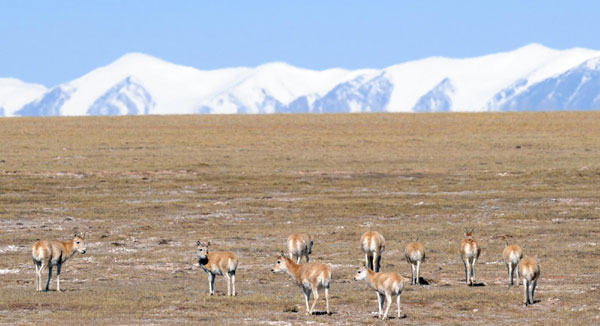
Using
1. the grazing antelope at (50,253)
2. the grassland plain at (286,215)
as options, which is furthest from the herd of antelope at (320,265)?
the grassland plain at (286,215)

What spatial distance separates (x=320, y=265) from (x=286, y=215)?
19.1 m

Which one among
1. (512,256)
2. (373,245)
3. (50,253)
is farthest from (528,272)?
(50,253)

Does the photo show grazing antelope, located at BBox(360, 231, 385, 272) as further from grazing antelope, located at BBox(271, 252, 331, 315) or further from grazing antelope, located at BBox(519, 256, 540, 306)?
grazing antelope, located at BBox(519, 256, 540, 306)

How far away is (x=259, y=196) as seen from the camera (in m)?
44.2

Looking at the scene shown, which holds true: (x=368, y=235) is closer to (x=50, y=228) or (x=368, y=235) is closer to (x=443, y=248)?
(x=443, y=248)

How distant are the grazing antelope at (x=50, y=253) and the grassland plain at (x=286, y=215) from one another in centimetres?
48

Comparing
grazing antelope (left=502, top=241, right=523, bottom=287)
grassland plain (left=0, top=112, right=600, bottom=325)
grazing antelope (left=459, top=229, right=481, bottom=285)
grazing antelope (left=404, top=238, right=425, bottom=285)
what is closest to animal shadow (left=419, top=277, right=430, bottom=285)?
grassland plain (left=0, top=112, right=600, bottom=325)

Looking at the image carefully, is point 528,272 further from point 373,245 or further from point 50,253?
point 50,253

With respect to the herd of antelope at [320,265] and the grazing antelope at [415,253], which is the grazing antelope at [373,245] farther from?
the grazing antelope at [415,253]

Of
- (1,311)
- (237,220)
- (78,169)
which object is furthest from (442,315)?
(78,169)

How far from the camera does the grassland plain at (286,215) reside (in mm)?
19875

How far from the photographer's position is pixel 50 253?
2147cm

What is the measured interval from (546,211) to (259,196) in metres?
13.0

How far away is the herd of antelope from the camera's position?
18.3m
